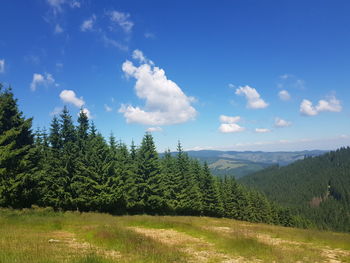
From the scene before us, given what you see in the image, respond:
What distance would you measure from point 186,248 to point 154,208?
84.8 ft

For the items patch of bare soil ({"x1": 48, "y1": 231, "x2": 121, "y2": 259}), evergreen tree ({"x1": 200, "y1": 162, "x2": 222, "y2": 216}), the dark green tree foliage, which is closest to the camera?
patch of bare soil ({"x1": 48, "y1": 231, "x2": 121, "y2": 259})

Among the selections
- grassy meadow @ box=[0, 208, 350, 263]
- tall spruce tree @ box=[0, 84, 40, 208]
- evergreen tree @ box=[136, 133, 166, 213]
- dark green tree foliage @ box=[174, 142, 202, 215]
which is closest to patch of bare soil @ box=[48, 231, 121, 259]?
grassy meadow @ box=[0, 208, 350, 263]

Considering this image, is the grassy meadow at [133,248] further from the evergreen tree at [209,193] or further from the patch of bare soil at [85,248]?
the evergreen tree at [209,193]

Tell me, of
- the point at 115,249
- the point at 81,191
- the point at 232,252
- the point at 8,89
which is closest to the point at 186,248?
the point at 232,252

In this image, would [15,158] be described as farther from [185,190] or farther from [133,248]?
[185,190]

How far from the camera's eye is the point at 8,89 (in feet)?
91.1

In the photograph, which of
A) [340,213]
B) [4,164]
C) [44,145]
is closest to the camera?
[4,164]

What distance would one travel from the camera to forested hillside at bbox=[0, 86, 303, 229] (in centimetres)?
2559

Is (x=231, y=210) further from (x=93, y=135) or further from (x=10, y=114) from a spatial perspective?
(x=10, y=114)

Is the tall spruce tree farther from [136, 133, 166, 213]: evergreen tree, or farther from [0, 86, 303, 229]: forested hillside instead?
[136, 133, 166, 213]: evergreen tree

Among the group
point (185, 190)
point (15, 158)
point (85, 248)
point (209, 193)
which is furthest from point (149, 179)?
point (85, 248)

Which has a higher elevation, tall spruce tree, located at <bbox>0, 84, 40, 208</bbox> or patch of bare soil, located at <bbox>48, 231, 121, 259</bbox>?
tall spruce tree, located at <bbox>0, 84, 40, 208</bbox>

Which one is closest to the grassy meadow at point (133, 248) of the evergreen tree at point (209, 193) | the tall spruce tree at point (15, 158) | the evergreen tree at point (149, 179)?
the tall spruce tree at point (15, 158)

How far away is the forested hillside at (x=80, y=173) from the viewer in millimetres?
25594
